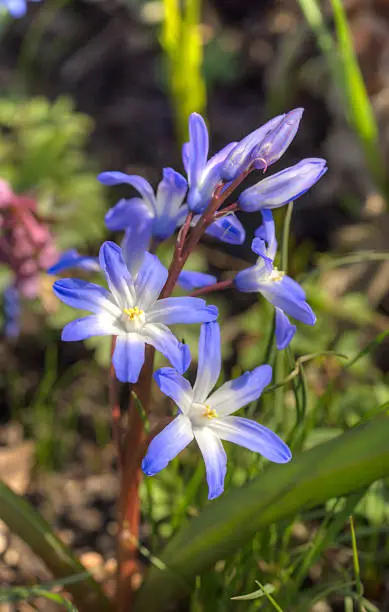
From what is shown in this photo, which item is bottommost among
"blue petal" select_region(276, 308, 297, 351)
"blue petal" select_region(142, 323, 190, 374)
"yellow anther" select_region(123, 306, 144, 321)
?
"blue petal" select_region(276, 308, 297, 351)

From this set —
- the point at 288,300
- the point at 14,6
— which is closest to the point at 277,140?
the point at 288,300

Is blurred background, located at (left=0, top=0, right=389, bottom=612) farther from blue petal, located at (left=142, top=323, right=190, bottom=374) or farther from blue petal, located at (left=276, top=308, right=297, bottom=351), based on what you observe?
blue petal, located at (left=142, top=323, right=190, bottom=374)

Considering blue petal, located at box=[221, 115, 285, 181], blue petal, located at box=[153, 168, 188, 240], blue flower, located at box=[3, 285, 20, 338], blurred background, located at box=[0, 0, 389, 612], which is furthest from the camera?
blue flower, located at box=[3, 285, 20, 338]

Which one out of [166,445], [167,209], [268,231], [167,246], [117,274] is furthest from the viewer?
[167,246]

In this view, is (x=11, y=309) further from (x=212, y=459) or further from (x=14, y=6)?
(x=212, y=459)

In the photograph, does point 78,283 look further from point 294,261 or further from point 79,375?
point 294,261

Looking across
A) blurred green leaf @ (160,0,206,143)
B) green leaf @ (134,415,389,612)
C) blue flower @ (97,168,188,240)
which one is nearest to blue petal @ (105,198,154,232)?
blue flower @ (97,168,188,240)
